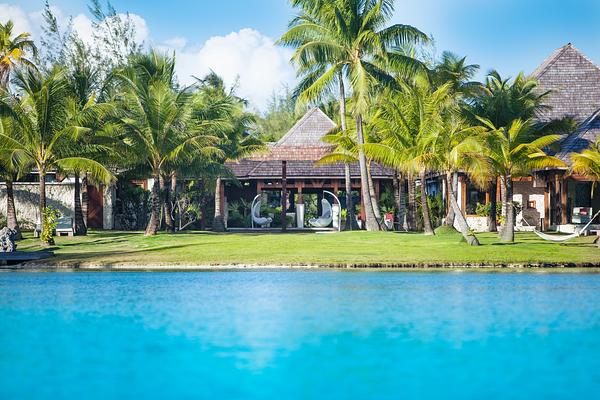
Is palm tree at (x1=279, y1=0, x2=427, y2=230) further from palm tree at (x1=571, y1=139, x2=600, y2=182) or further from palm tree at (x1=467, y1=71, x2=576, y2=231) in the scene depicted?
palm tree at (x1=571, y1=139, x2=600, y2=182)

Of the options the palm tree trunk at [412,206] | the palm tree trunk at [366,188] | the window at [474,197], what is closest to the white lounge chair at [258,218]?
the palm tree trunk at [412,206]

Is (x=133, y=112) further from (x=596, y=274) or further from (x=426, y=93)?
(x=596, y=274)

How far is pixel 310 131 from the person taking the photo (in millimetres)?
41312

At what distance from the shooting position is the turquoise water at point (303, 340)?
8859 millimetres

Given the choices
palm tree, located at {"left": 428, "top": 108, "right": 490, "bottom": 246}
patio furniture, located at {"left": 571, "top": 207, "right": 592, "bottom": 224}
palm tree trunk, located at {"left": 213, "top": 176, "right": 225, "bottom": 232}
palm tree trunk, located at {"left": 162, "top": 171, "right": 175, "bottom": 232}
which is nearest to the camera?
palm tree, located at {"left": 428, "top": 108, "right": 490, "bottom": 246}

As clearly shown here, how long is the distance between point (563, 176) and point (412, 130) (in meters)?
6.38

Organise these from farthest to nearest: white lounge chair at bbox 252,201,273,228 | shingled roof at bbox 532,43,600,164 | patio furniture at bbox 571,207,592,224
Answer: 1. white lounge chair at bbox 252,201,273,228
2. shingled roof at bbox 532,43,600,164
3. patio furniture at bbox 571,207,592,224

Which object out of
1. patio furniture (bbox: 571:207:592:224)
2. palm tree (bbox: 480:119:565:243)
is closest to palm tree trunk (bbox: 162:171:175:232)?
palm tree (bbox: 480:119:565:243)

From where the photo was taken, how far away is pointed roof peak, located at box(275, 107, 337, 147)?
134 ft

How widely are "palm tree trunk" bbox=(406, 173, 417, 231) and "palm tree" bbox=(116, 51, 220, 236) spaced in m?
7.38

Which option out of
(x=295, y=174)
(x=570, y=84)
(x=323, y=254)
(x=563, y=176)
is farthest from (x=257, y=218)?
(x=570, y=84)

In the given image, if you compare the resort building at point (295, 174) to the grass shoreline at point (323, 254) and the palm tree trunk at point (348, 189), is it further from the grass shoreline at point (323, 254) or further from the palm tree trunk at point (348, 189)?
the grass shoreline at point (323, 254)

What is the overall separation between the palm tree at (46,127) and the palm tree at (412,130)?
376 inches

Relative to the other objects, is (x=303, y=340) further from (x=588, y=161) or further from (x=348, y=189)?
(x=348, y=189)
